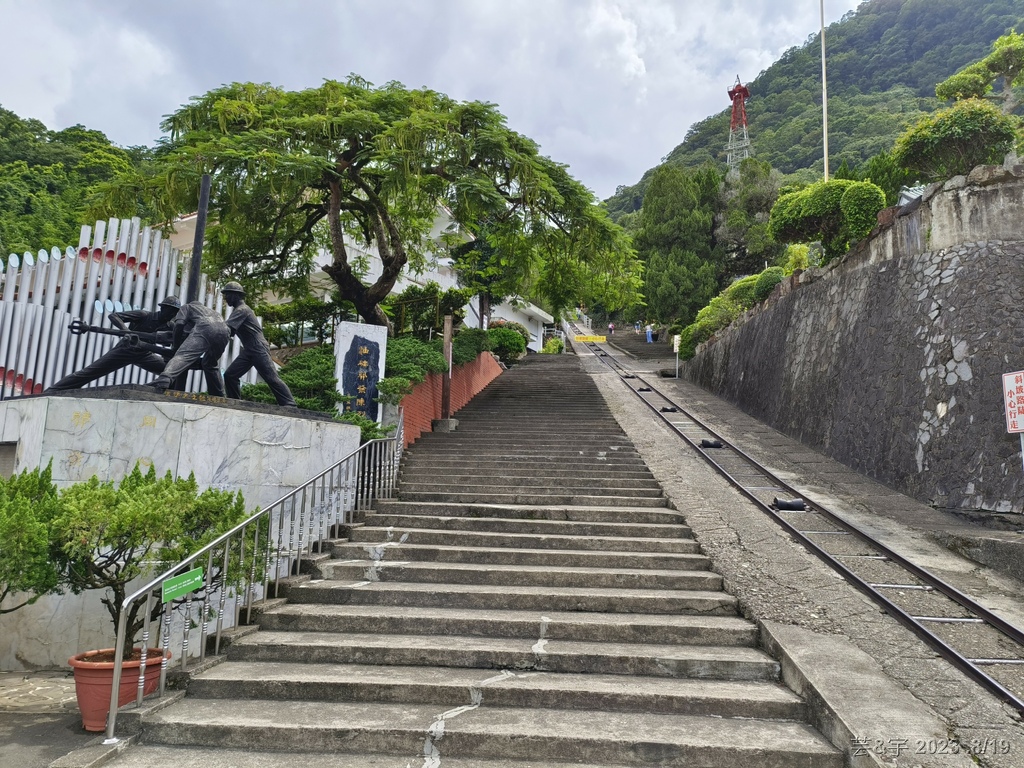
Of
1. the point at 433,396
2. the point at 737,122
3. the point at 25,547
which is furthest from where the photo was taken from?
the point at 737,122

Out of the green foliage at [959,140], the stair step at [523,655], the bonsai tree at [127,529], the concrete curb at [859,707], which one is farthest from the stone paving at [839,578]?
the green foliage at [959,140]

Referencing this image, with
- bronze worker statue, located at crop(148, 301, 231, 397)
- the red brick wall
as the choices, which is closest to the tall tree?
the red brick wall

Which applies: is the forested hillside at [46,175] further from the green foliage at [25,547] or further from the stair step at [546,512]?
the green foliage at [25,547]

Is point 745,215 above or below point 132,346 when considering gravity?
above

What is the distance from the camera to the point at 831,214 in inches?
502

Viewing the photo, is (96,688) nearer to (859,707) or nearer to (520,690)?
(520,690)

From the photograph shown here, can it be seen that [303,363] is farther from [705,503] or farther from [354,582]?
[705,503]

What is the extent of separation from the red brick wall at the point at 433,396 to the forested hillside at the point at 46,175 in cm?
1292

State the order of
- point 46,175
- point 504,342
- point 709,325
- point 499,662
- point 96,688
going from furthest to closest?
point 46,175 → point 504,342 → point 709,325 → point 499,662 → point 96,688

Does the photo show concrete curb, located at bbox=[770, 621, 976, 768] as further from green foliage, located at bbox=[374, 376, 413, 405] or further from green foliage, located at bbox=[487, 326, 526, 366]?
green foliage, located at bbox=[487, 326, 526, 366]

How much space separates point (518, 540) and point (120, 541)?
150 inches

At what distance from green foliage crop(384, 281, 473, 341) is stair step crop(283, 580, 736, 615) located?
32.9ft

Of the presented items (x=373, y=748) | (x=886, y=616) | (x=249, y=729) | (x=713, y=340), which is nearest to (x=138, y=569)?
(x=249, y=729)

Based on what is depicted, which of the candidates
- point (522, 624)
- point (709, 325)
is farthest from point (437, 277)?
point (522, 624)
